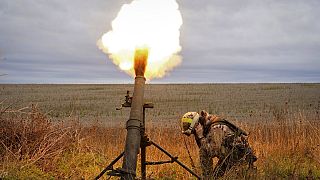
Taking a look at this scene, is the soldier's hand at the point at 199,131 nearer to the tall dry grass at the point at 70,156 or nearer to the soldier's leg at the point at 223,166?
the soldier's leg at the point at 223,166

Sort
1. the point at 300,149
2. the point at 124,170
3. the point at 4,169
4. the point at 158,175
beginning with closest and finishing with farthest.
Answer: the point at 124,170 < the point at 4,169 < the point at 158,175 < the point at 300,149

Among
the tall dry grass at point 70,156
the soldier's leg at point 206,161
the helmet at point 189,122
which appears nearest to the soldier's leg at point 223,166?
the soldier's leg at point 206,161

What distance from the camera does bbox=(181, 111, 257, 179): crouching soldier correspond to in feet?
23.7

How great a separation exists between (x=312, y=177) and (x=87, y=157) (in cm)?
540

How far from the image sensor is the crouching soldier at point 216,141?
7227 millimetres

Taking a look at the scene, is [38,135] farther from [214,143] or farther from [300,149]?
[300,149]

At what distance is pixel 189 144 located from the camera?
1238cm

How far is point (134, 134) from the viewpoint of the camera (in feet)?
20.3

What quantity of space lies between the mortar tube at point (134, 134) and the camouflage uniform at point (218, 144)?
151 cm

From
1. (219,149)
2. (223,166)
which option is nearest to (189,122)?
(219,149)

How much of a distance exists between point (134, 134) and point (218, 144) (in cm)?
189

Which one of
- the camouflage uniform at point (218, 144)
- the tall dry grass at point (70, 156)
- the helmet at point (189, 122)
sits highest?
the helmet at point (189, 122)

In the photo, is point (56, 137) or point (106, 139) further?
point (106, 139)

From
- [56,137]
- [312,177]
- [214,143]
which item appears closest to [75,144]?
[56,137]
